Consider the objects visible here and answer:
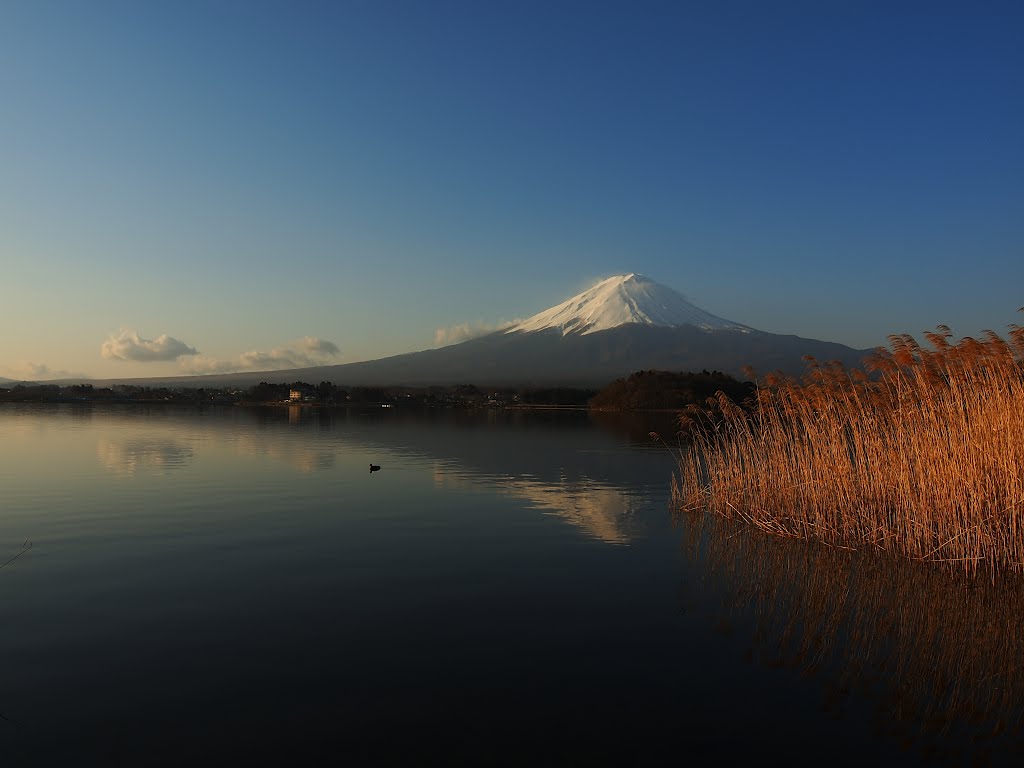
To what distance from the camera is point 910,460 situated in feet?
40.1

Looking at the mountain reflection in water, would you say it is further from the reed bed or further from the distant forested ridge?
the distant forested ridge

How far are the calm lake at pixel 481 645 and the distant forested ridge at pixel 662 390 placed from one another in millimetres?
93310

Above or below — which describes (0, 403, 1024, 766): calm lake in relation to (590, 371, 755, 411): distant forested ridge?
below

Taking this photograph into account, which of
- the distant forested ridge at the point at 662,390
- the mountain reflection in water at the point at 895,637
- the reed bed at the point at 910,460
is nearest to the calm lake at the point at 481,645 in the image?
the mountain reflection in water at the point at 895,637

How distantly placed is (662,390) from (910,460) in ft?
332

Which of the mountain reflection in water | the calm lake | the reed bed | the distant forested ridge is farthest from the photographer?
the distant forested ridge

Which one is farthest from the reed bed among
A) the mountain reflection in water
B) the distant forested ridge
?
the distant forested ridge

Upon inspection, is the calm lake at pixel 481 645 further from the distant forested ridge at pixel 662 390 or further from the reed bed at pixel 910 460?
the distant forested ridge at pixel 662 390

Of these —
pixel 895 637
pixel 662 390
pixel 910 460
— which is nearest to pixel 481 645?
pixel 895 637

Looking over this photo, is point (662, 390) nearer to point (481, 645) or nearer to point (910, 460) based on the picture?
point (910, 460)

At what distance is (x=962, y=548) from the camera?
1098cm

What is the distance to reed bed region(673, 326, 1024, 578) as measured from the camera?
10.8 m

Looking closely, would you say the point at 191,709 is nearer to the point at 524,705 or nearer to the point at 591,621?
the point at 524,705

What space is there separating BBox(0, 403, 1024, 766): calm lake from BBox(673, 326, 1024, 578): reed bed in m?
0.82
